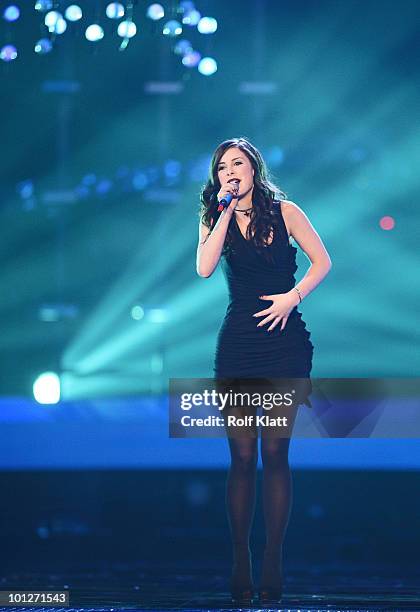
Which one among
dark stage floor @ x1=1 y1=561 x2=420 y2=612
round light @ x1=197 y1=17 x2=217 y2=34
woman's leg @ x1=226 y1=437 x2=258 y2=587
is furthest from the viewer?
round light @ x1=197 y1=17 x2=217 y2=34

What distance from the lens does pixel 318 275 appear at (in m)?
3.97

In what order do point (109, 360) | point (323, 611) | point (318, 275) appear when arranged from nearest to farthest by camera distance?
point (323, 611), point (318, 275), point (109, 360)

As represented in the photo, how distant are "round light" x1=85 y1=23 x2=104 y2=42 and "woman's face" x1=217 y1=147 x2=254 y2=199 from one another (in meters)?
0.79

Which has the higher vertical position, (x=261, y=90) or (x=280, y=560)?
(x=261, y=90)

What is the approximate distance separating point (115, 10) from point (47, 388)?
1.62 m

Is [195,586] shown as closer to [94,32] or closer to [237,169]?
[237,169]

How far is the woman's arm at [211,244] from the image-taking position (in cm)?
388

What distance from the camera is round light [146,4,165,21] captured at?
4.16m

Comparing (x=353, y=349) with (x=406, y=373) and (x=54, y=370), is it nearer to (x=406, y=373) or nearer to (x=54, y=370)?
(x=406, y=373)

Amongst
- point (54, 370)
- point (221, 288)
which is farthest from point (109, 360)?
point (221, 288)

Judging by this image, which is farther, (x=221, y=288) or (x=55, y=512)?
(x=55, y=512)

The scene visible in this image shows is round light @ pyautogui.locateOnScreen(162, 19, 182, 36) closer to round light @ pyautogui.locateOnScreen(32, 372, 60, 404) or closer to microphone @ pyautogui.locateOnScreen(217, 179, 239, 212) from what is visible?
microphone @ pyautogui.locateOnScreen(217, 179, 239, 212)

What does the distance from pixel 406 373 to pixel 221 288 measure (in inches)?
32.8

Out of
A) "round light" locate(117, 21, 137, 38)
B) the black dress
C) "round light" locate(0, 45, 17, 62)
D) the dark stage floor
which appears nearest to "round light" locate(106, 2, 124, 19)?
"round light" locate(117, 21, 137, 38)
